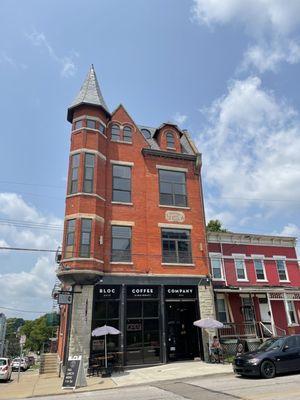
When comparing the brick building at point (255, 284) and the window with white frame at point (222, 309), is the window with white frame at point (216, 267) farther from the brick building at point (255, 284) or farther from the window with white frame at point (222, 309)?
the window with white frame at point (222, 309)

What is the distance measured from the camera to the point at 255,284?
1048 inches

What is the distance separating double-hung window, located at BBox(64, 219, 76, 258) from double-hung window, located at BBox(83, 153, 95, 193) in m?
2.21

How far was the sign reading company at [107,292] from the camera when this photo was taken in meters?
19.5

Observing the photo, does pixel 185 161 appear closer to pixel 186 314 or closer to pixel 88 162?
pixel 88 162

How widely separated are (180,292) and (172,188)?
735 cm

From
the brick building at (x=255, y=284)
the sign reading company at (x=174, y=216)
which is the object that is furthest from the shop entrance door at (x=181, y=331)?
the sign reading company at (x=174, y=216)

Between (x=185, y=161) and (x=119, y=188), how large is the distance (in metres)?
5.74

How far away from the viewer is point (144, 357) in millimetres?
19297

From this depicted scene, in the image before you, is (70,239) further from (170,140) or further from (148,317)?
(170,140)

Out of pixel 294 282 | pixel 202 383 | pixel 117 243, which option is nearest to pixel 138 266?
pixel 117 243

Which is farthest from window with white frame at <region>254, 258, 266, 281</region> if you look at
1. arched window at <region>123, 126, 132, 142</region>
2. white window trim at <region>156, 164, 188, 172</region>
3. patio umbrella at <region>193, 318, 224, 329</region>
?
arched window at <region>123, 126, 132, 142</region>

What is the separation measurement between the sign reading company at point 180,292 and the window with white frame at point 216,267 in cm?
487

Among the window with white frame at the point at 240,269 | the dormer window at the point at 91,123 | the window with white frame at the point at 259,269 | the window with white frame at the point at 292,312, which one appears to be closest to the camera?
the dormer window at the point at 91,123

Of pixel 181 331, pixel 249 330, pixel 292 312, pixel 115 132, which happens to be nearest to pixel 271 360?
pixel 181 331
